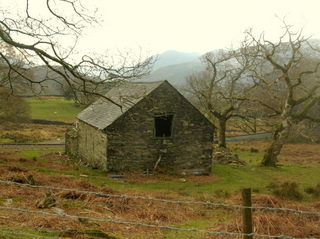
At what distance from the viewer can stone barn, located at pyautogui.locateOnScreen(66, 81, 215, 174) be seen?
66.8 feet

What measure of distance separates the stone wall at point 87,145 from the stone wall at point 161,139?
895 millimetres

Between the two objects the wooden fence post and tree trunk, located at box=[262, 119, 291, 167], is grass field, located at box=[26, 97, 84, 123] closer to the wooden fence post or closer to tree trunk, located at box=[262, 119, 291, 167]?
tree trunk, located at box=[262, 119, 291, 167]

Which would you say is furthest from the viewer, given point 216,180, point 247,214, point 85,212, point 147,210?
point 216,180

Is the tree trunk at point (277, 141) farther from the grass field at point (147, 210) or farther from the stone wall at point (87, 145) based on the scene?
the stone wall at point (87, 145)

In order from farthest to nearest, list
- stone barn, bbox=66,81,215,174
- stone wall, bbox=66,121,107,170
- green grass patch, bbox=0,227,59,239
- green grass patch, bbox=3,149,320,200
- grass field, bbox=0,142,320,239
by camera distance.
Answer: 1. stone wall, bbox=66,121,107,170
2. stone barn, bbox=66,81,215,174
3. green grass patch, bbox=3,149,320,200
4. grass field, bbox=0,142,320,239
5. green grass patch, bbox=0,227,59,239

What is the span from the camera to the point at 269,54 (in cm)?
2498

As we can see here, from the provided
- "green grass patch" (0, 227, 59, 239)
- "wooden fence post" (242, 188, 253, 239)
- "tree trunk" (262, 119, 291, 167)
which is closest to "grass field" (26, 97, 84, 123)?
"tree trunk" (262, 119, 291, 167)

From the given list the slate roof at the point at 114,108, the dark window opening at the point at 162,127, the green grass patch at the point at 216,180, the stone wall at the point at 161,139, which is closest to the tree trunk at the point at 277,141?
the green grass patch at the point at 216,180

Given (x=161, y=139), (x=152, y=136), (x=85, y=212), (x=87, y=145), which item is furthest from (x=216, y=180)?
(x=85, y=212)

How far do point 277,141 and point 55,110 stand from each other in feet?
189

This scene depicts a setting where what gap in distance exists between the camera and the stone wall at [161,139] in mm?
20375

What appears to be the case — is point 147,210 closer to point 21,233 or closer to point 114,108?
point 21,233

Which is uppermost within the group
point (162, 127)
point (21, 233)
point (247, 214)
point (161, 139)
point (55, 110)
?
point (55, 110)

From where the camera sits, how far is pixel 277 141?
84.6 ft
